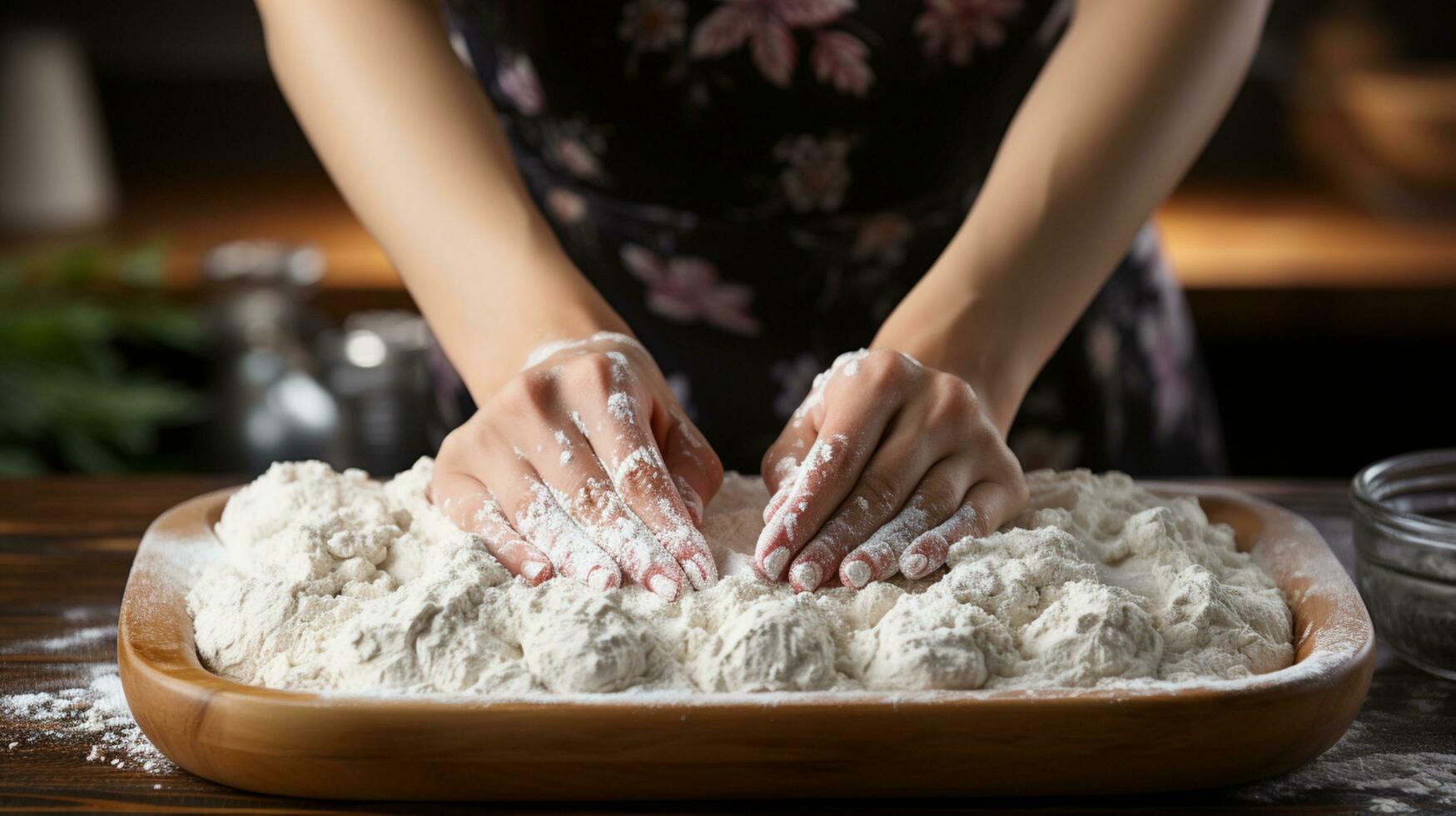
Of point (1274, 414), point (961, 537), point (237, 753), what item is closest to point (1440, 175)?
point (1274, 414)

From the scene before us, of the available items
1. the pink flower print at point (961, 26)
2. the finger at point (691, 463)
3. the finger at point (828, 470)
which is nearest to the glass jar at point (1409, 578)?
the finger at point (828, 470)

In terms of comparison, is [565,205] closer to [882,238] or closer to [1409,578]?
Result: [882,238]

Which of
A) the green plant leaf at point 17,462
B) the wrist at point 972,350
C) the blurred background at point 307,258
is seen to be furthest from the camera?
the blurred background at point 307,258

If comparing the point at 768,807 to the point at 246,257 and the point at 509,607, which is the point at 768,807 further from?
the point at 246,257

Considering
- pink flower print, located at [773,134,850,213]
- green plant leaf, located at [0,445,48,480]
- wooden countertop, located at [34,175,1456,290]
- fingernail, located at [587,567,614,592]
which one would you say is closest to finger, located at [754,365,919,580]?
fingernail, located at [587,567,614,592]

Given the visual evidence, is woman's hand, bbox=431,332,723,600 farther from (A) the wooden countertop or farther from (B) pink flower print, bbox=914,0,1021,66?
(A) the wooden countertop

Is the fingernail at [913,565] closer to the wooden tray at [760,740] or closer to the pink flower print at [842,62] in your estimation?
the wooden tray at [760,740]

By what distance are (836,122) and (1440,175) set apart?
1827 mm

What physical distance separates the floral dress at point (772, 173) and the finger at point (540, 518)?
0.53 m

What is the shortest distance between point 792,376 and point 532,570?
2.08 ft

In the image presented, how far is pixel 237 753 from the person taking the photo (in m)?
0.78

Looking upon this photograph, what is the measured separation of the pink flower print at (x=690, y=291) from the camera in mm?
1465

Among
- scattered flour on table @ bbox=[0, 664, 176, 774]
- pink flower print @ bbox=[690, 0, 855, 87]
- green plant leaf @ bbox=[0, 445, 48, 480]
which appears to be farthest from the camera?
green plant leaf @ bbox=[0, 445, 48, 480]

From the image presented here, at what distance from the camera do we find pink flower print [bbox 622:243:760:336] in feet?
4.81
